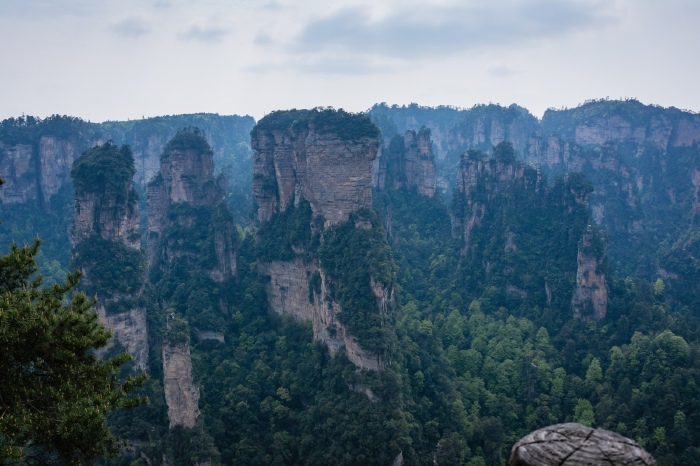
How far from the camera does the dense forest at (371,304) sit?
97.5 feet

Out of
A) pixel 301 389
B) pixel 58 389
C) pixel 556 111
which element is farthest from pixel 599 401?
pixel 556 111

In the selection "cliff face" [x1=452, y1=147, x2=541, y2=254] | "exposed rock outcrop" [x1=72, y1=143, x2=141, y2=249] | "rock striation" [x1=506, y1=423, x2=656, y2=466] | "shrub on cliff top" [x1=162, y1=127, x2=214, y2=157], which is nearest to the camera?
"rock striation" [x1=506, y1=423, x2=656, y2=466]

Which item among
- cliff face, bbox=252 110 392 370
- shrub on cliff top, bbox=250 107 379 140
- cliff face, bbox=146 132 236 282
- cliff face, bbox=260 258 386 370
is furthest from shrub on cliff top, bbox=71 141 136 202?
shrub on cliff top, bbox=250 107 379 140

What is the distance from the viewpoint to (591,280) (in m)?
42.7

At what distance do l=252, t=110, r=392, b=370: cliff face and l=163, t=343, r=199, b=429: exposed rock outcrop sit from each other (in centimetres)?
932

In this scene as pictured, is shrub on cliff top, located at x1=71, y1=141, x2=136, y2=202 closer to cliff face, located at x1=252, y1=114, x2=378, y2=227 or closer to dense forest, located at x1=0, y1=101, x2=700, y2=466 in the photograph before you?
dense forest, located at x1=0, y1=101, x2=700, y2=466

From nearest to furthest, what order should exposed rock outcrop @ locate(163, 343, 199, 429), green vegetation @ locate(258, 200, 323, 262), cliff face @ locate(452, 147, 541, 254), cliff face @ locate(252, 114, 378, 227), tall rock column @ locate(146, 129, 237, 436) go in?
exposed rock outcrop @ locate(163, 343, 199, 429), cliff face @ locate(252, 114, 378, 227), green vegetation @ locate(258, 200, 323, 262), tall rock column @ locate(146, 129, 237, 436), cliff face @ locate(452, 147, 541, 254)

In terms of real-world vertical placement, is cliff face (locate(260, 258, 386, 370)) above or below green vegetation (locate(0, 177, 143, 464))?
below

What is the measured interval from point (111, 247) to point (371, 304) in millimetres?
16955

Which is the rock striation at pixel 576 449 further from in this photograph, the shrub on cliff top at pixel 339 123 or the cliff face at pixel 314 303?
the shrub on cliff top at pixel 339 123

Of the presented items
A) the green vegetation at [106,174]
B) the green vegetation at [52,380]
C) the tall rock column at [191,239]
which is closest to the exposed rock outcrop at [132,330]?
the tall rock column at [191,239]

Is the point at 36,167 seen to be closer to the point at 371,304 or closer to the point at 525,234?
the point at 371,304

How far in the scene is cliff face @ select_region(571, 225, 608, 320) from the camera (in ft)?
139

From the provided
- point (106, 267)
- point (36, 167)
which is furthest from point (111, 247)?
point (36, 167)
